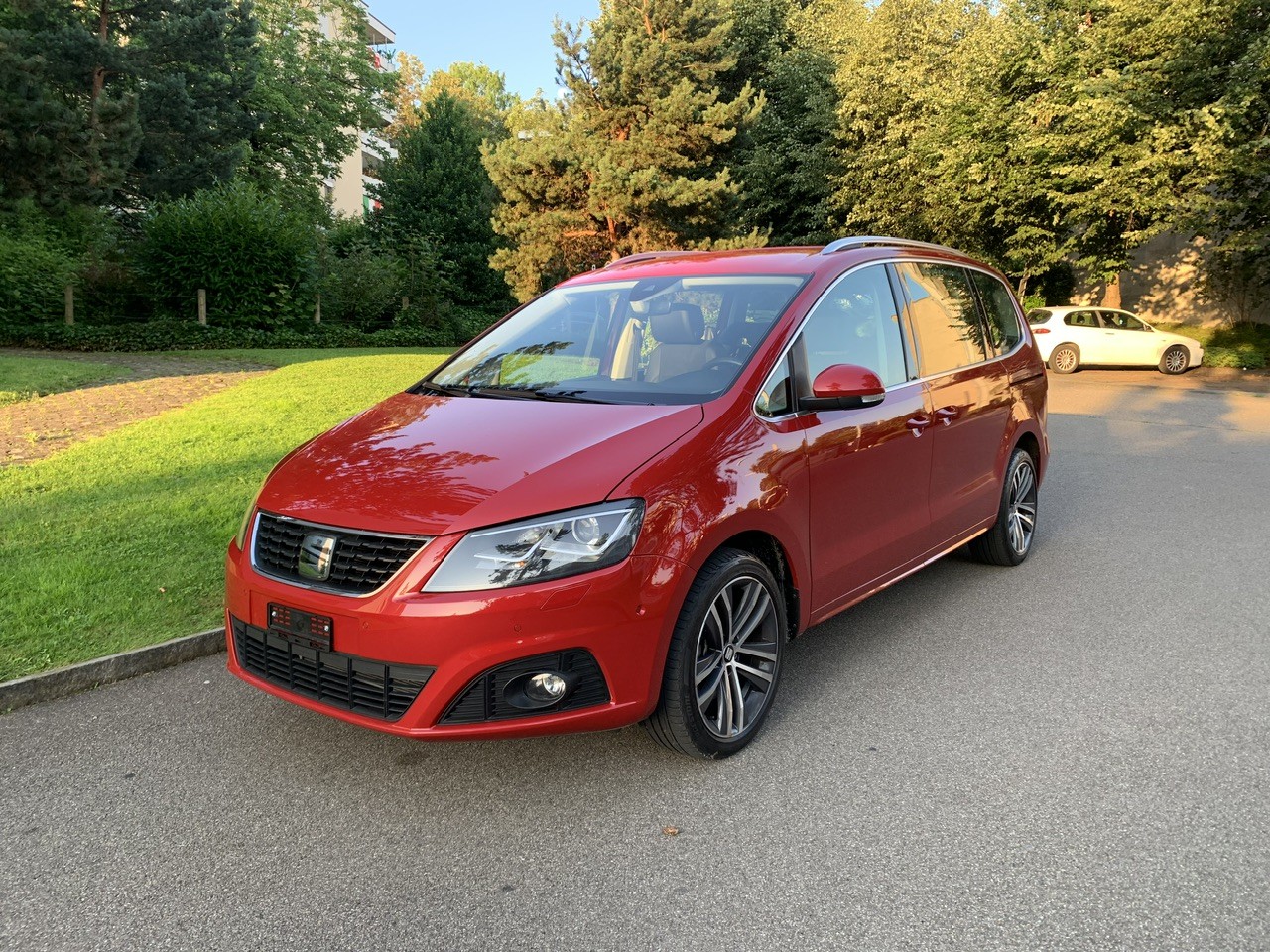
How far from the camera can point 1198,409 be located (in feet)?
45.8

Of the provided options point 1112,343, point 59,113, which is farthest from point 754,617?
point 59,113

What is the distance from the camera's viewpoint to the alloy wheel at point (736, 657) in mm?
3236

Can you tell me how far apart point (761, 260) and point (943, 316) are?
3.95ft

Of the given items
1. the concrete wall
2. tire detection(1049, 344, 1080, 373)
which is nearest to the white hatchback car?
tire detection(1049, 344, 1080, 373)

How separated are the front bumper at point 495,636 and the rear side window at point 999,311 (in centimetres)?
339

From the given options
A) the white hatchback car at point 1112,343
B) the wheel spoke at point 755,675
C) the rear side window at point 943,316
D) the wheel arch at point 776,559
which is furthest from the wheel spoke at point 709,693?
the white hatchback car at point 1112,343

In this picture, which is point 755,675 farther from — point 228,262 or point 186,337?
point 228,262

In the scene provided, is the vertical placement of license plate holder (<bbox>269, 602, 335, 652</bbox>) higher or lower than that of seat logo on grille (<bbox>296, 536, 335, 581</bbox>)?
lower

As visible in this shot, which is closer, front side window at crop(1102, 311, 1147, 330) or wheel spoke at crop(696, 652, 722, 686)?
wheel spoke at crop(696, 652, 722, 686)

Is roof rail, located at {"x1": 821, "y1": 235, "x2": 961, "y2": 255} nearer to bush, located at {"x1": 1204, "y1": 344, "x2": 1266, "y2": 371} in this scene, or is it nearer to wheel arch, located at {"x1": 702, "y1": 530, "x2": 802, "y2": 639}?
wheel arch, located at {"x1": 702, "y1": 530, "x2": 802, "y2": 639}

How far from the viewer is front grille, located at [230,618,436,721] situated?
9.33ft

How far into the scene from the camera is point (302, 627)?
2984 mm

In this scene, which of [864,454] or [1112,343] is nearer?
[864,454]

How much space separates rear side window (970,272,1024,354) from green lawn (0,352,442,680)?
458 cm
